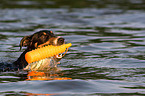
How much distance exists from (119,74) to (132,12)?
551 inches

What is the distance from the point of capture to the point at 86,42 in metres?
15.0

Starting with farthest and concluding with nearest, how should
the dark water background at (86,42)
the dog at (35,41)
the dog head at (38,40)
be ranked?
the dog head at (38,40), the dog at (35,41), the dark water background at (86,42)

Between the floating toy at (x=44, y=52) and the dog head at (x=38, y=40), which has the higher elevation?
the dog head at (x=38, y=40)

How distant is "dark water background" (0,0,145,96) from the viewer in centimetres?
829

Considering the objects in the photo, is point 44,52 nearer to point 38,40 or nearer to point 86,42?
point 38,40

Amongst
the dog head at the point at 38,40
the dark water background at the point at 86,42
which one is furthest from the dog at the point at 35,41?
the dark water background at the point at 86,42

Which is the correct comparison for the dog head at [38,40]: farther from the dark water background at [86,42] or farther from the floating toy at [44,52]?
the dark water background at [86,42]

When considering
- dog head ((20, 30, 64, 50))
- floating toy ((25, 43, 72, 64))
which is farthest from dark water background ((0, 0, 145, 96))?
dog head ((20, 30, 64, 50))

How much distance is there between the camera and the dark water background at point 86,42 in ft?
27.2

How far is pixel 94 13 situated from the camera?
914 inches

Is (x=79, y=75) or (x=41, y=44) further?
(x=41, y=44)

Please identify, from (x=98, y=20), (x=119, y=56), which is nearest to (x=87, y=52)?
(x=119, y=56)

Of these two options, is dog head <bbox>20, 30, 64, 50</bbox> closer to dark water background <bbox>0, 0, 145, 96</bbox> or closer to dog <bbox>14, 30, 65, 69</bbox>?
dog <bbox>14, 30, 65, 69</bbox>

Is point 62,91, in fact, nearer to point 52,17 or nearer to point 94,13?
point 52,17
